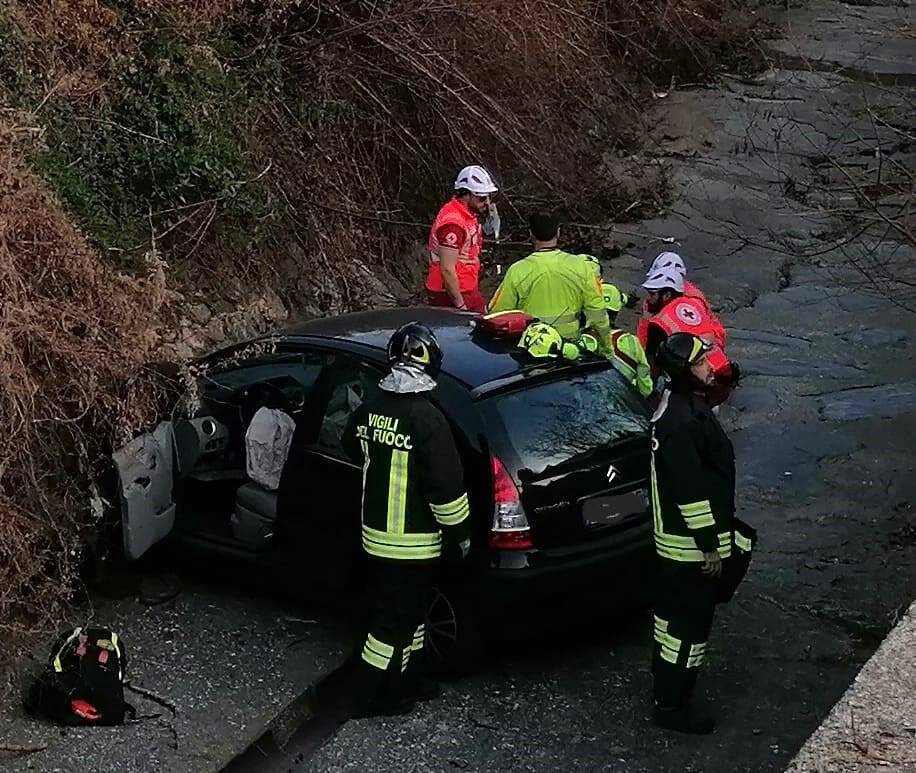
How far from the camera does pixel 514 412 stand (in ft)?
20.3

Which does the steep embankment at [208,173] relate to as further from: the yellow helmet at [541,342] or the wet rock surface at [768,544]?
the yellow helmet at [541,342]

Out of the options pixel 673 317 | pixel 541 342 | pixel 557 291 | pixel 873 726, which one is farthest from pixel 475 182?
pixel 873 726

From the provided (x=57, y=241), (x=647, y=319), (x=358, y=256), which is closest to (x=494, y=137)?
(x=358, y=256)

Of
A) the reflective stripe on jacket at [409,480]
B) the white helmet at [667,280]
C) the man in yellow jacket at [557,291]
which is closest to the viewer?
the reflective stripe on jacket at [409,480]

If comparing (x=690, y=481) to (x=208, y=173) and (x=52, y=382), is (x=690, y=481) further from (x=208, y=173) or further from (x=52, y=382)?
(x=208, y=173)

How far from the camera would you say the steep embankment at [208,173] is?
6789mm

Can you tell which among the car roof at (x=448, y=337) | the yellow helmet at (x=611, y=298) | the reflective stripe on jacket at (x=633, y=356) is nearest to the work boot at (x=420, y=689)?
the car roof at (x=448, y=337)

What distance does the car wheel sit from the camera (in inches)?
243

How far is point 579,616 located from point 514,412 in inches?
38.4

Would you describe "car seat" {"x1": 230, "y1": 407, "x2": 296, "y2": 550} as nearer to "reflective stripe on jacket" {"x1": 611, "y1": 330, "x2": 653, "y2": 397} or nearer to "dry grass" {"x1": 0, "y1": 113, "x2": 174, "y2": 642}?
"dry grass" {"x1": 0, "y1": 113, "x2": 174, "y2": 642}

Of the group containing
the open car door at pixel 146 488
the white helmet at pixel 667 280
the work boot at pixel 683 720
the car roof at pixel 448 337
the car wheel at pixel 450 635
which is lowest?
the work boot at pixel 683 720

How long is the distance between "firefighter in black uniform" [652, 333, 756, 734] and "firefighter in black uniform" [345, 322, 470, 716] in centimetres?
88

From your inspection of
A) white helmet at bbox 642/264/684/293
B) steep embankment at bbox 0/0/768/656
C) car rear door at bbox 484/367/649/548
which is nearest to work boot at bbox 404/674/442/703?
car rear door at bbox 484/367/649/548

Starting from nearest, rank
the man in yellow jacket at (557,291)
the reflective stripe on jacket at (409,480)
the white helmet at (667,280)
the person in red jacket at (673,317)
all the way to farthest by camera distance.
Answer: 1. the reflective stripe on jacket at (409,480)
2. the person in red jacket at (673,317)
3. the white helmet at (667,280)
4. the man in yellow jacket at (557,291)
